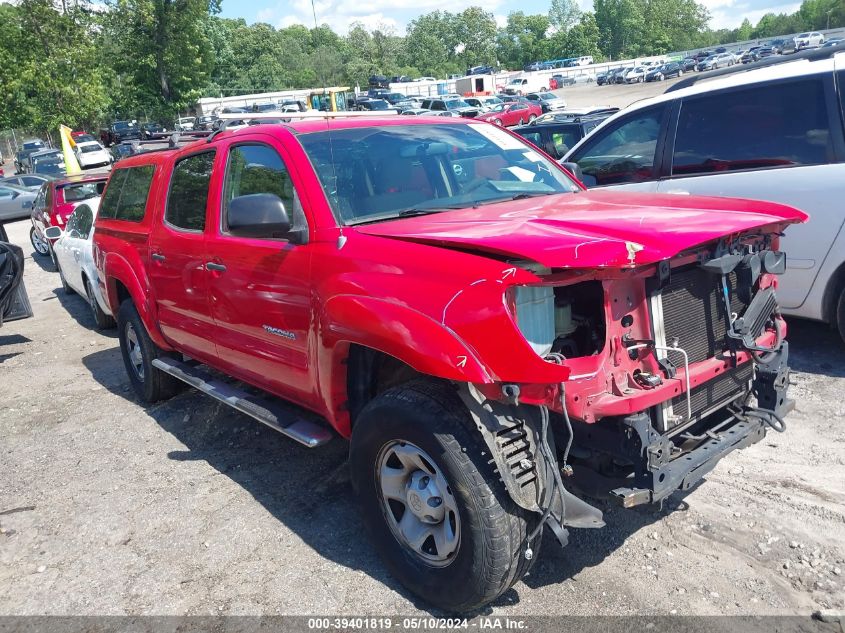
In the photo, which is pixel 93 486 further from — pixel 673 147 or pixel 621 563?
pixel 673 147

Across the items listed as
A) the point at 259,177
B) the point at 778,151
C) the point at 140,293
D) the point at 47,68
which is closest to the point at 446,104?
→ the point at 47,68

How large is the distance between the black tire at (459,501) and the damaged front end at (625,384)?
4.2 inches

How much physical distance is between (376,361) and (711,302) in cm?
156

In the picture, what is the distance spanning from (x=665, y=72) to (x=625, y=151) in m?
61.5

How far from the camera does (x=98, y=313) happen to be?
8.60m

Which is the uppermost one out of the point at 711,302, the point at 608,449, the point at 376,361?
the point at 711,302

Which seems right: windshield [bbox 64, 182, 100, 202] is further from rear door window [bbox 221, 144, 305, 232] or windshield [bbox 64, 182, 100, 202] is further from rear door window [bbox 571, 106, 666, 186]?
rear door window [bbox 221, 144, 305, 232]

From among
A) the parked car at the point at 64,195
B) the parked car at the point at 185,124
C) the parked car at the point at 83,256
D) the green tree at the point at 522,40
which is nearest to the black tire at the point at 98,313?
the parked car at the point at 83,256

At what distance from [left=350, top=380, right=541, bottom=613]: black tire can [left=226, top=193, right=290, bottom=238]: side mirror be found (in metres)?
1.00

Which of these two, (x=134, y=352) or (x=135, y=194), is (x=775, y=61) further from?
(x=134, y=352)

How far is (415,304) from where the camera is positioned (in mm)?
2850

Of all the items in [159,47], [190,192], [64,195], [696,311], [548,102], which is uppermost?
[159,47]

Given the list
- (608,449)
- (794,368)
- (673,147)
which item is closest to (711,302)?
(608,449)

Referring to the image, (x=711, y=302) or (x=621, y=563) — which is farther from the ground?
(x=711, y=302)
